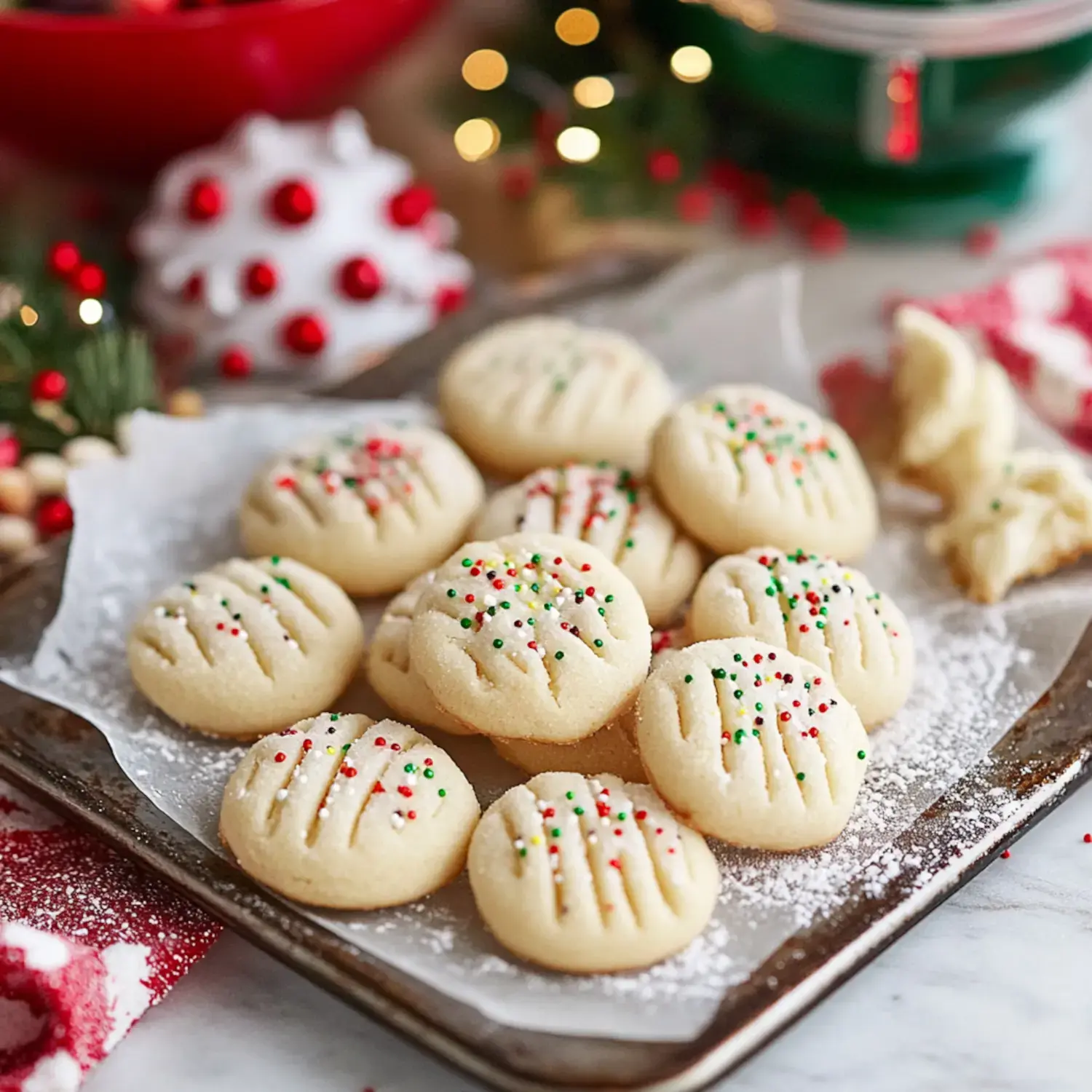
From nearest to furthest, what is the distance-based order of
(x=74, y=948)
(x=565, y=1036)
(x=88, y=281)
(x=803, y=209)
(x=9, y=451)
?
(x=565, y=1036) → (x=74, y=948) → (x=9, y=451) → (x=88, y=281) → (x=803, y=209)

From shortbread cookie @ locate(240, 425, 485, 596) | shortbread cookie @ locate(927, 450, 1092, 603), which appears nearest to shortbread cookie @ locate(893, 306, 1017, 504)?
shortbread cookie @ locate(927, 450, 1092, 603)

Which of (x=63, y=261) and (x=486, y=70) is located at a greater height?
(x=486, y=70)

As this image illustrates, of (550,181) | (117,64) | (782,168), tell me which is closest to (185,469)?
(117,64)

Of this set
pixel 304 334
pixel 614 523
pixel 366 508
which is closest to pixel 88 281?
pixel 304 334

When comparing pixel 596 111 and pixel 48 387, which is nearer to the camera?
pixel 48 387

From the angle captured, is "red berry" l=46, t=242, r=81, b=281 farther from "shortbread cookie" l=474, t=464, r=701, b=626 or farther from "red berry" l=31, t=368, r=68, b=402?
"shortbread cookie" l=474, t=464, r=701, b=626

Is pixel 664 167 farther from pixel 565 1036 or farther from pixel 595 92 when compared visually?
pixel 565 1036
